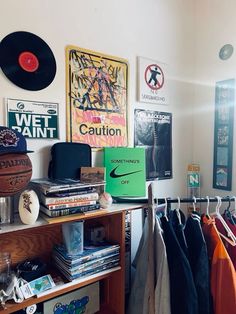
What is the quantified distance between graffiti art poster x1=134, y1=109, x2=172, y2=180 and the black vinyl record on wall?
59 cm

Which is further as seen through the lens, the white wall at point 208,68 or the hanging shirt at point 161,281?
the white wall at point 208,68

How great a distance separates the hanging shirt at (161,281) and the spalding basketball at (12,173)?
67 cm

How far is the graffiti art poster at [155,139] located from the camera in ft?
5.16

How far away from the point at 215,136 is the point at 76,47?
3.58ft

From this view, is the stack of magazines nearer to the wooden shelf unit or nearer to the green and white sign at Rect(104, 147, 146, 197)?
the wooden shelf unit

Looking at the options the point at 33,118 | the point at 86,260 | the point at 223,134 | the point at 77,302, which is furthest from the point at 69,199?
the point at 223,134

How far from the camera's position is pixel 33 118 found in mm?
1187

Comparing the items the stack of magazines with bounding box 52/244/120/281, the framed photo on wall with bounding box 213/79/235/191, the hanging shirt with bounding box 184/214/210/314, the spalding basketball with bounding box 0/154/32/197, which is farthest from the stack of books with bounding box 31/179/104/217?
the framed photo on wall with bounding box 213/79/235/191

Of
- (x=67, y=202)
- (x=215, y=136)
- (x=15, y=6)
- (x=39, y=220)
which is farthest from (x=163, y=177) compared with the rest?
(x=15, y=6)

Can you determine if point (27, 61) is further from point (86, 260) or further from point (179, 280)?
point (179, 280)

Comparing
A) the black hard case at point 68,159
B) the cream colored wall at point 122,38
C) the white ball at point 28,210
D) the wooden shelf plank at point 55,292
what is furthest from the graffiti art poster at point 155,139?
the white ball at point 28,210

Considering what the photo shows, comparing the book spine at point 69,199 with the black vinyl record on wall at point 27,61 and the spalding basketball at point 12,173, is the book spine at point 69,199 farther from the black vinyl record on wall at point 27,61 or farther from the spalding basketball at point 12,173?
the black vinyl record on wall at point 27,61

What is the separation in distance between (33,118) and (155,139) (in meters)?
0.80

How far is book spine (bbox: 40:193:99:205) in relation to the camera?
1.01 metres
